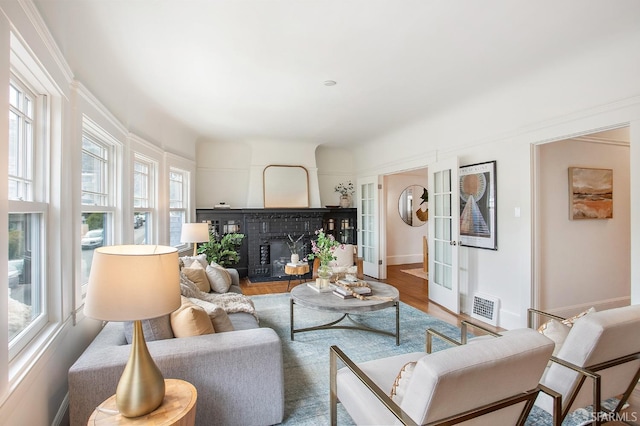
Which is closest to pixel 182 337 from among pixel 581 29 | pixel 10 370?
pixel 10 370

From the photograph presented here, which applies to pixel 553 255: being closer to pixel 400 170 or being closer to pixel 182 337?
pixel 400 170

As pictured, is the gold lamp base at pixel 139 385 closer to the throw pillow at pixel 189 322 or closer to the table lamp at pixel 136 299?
the table lamp at pixel 136 299

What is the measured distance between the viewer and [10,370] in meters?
1.47

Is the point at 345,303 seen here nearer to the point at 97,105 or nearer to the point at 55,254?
the point at 55,254

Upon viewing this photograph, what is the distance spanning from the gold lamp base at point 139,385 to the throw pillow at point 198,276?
2.00 m

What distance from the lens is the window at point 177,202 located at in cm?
537

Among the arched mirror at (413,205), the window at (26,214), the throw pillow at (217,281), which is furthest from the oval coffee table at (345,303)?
the arched mirror at (413,205)

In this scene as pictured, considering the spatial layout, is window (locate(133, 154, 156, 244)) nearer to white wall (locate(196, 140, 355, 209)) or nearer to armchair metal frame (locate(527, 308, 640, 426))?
white wall (locate(196, 140, 355, 209))

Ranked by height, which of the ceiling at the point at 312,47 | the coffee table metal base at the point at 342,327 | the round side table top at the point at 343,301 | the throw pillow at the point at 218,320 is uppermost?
the ceiling at the point at 312,47

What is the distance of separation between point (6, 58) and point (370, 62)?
2518 millimetres

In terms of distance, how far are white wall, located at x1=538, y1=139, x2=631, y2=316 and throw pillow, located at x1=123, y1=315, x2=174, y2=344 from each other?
3.63m

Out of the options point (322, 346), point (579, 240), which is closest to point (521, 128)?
point (579, 240)

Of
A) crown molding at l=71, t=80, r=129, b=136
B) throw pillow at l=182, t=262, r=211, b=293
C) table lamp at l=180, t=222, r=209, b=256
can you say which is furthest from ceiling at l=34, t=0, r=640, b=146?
throw pillow at l=182, t=262, r=211, b=293

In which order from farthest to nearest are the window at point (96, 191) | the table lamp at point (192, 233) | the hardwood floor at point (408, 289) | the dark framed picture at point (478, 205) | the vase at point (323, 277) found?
the table lamp at point (192, 233)
the hardwood floor at point (408, 289)
the dark framed picture at point (478, 205)
the vase at point (323, 277)
the window at point (96, 191)
